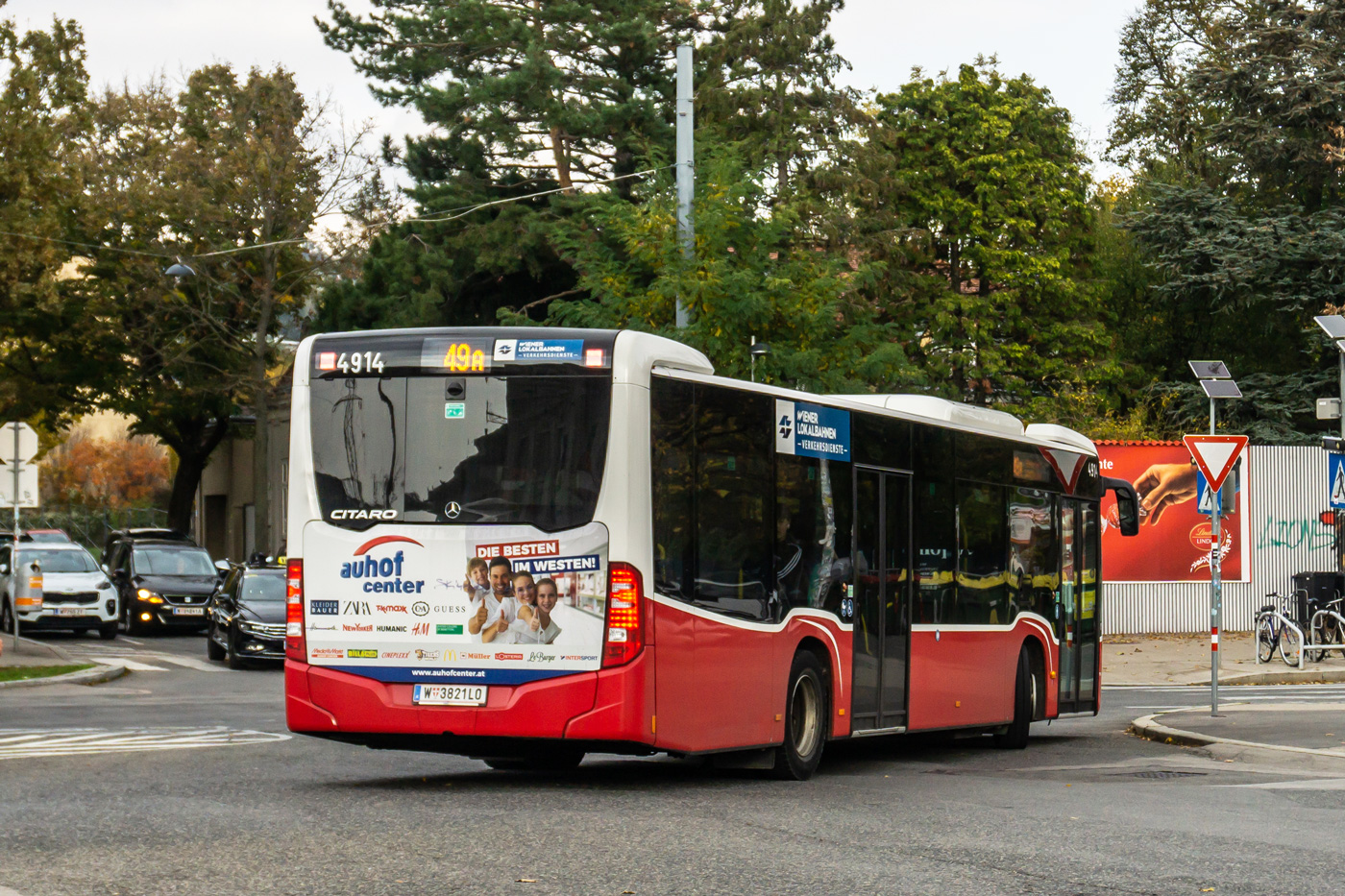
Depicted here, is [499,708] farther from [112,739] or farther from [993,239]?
[993,239]

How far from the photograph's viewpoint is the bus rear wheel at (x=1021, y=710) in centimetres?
1673

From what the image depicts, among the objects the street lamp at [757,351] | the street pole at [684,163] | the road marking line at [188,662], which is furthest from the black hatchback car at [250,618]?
the street lamp at [757,351]

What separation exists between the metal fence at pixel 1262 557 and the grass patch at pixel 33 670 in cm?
1779

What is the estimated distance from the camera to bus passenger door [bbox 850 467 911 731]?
13.7 meters

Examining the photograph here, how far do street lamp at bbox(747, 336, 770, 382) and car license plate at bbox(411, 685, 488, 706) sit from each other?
12959 mm

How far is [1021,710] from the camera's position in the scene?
55.0 ft

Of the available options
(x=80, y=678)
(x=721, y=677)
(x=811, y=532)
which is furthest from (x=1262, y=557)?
(x=721, y=677)

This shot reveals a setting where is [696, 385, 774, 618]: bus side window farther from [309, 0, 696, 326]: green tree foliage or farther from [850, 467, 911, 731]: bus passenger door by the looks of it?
[309, 0, 696, 326]: green tree foliage

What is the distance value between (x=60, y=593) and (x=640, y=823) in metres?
28.0

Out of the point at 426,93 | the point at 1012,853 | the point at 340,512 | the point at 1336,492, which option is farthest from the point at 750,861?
the point at 426,93

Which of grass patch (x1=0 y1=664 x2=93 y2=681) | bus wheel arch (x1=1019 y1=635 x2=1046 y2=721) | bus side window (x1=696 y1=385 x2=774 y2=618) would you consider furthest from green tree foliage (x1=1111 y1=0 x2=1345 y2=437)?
bus side window (x1=696 y1=385 x2=774 y2=618)

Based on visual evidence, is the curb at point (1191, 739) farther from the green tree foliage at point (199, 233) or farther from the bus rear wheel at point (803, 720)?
the green tree foliage at point (199, 233)

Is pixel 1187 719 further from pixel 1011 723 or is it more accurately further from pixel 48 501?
pixel 48 501

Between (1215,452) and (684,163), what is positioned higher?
(684,163)
